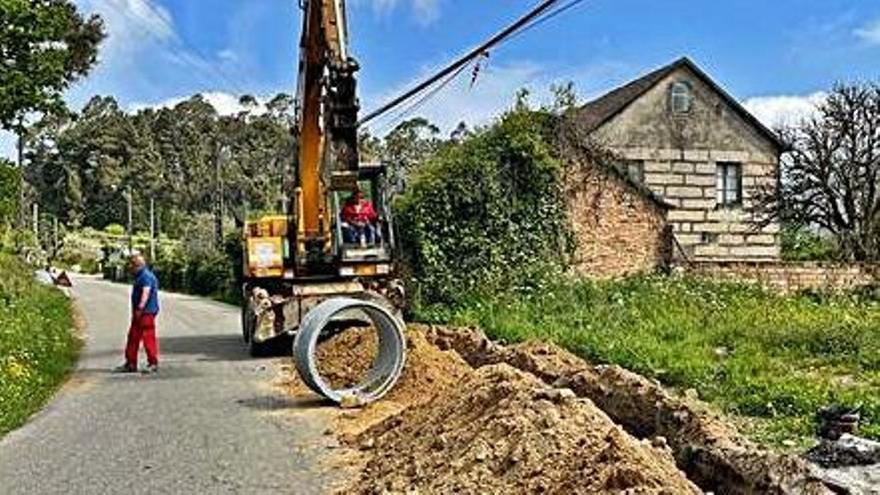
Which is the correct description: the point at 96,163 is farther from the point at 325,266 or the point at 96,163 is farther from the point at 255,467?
the point at 255,467

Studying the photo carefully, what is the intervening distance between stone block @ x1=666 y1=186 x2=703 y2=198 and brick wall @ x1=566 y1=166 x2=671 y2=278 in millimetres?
6744

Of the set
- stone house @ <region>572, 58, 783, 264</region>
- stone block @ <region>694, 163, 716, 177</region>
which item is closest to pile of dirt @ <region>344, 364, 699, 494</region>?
stone house @ <region>572, 58, 783, 264</region>

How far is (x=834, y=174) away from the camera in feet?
111

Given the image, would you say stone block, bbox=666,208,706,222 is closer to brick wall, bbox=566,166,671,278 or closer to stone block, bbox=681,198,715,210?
stone block, bbox=681,198,715,210

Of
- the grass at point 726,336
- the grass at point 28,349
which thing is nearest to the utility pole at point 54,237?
the grass at point 28,349

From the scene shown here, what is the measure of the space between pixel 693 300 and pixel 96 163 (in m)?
89.9

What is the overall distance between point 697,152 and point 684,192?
129cm

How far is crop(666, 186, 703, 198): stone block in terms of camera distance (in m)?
33.7

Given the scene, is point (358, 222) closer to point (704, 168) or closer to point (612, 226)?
point (612, 226)

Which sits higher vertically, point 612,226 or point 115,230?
point 115,230

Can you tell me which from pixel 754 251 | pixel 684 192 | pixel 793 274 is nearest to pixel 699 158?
pixel 684 192

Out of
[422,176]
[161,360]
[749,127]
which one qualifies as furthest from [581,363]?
[749,127]

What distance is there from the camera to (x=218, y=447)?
35.4 feet

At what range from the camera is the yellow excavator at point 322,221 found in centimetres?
1731
